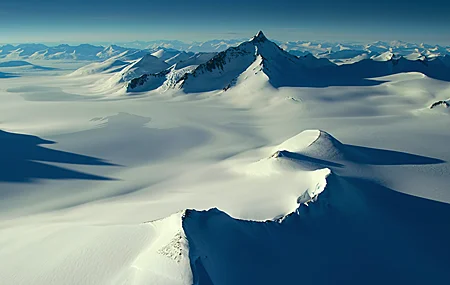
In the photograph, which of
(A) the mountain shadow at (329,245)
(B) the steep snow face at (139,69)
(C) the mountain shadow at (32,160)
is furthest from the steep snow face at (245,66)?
(A) the mountain shadow at (329,245)

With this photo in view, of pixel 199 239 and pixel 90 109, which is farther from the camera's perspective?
pixel 90 109

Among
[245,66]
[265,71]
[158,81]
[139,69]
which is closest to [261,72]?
[265,71]

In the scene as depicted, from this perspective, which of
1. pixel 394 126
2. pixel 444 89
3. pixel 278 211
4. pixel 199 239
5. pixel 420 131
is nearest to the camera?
pixel 199 239

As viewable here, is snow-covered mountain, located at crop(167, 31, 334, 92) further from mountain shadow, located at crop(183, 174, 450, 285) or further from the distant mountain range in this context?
mountain shadow, located at crop(183, 174, 450, 285)

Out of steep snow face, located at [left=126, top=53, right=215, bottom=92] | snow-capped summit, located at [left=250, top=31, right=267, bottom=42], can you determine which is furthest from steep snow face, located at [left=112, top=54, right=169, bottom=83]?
snow-capped summit, located at [left=250, top=31, right=267, bottom=42]

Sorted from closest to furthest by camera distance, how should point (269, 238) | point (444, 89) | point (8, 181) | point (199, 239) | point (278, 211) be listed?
point (199, 239)
point (269, 238)
point (278, 211)
point (8, 181)
point (444, 89)

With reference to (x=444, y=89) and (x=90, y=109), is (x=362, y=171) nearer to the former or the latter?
(x=90, y=109)

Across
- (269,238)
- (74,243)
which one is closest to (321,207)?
(269,238)
